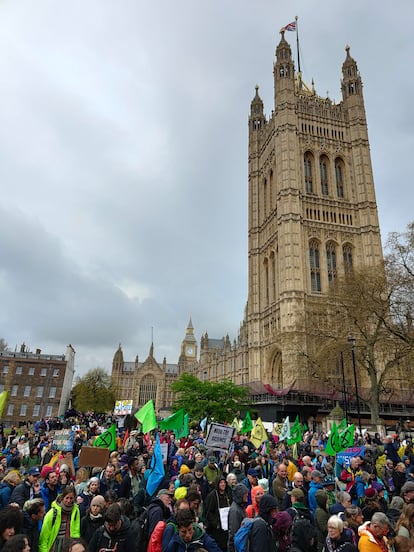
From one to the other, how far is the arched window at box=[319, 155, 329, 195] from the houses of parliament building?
0.46 ft

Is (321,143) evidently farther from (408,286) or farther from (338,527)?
(338,527)

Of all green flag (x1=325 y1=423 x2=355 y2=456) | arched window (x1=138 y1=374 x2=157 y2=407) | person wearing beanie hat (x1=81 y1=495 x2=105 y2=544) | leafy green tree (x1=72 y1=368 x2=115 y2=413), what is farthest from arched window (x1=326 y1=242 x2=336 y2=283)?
arched window (x1=138 y1=374 x2=157 y2=407)

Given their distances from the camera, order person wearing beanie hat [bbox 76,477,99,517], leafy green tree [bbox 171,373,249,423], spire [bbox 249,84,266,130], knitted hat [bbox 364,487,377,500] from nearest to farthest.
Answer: person wearing beanie hat [bbox 76,477,99,517]
knitted hat [bbox 364,487,377,500]
leafy green tree [bbox 171,373,249,423]
spire [bbox 249,84,266,130]

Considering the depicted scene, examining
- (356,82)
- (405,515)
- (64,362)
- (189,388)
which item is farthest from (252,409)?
(356,82)

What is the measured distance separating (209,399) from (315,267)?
23316mm

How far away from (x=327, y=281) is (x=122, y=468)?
44802 millimetres

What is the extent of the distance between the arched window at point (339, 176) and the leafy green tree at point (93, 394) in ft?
146

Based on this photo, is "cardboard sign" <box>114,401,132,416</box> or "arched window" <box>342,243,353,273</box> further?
"arched window" <box>342,243,353,273</box>

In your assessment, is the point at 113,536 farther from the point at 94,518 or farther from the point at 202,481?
the point at 202,481

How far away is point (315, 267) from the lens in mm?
50719

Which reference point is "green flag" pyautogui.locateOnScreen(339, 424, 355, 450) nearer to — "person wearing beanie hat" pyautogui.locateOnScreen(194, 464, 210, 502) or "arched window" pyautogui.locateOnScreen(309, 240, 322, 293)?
"person wearing beanie hat" pyautogui.locateOnScreen(194, 464, 210, 502)

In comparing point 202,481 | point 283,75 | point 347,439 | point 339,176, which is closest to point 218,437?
point 202,481

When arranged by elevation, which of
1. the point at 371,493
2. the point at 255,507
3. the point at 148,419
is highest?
the point at 148,419

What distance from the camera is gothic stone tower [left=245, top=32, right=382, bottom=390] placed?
49.6 m
